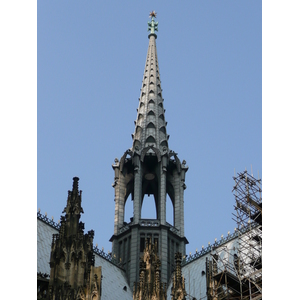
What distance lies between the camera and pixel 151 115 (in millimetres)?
61438

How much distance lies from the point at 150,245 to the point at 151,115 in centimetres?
2309

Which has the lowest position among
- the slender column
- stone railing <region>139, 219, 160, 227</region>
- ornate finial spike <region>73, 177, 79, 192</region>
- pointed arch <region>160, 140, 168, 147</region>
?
ornate finial spike <region>73, 177, 79, 192</region>

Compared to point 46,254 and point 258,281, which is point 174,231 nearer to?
point 46,254

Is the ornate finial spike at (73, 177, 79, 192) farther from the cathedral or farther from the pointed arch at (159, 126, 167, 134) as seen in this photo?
the pointed arch at (159, 126, 167, 134)

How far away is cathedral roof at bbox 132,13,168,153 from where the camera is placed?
59500 mm

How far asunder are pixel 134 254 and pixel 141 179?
6493mm

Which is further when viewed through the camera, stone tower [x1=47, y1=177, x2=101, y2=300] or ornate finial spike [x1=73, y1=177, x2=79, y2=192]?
ornate finial spike [x1=73, y1=177, x2=79, y2=192]

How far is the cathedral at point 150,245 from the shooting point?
3781cm

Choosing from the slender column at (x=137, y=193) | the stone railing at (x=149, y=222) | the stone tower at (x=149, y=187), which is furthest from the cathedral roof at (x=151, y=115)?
the stone railing at (x=149, y=222)

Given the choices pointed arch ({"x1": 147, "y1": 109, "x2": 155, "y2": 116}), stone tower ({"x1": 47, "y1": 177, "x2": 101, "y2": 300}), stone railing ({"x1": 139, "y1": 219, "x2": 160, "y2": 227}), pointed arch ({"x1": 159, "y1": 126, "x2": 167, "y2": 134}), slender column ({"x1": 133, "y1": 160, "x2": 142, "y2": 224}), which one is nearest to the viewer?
stone tower ({"x1": 47, "y1": 177, "x2": 101, "y2": 300})

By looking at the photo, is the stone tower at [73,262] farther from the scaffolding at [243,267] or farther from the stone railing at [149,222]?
the stone railing at [149,222]

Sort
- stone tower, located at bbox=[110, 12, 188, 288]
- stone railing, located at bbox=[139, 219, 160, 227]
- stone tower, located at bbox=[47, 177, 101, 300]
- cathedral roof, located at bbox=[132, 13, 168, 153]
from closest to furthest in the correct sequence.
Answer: stone tower, located at bbox=[47, 177, 101, 300]
stone tower, located at bbox=[110, 12, 188, 288]
stone railing, located at bbox=[139, 219, 160, 227]
cathedral roof, located at bbox=[132, 13, 168, 153]

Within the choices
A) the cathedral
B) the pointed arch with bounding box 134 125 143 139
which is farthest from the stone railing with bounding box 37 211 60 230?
the pointed arch with bounding box 134 125 143 139

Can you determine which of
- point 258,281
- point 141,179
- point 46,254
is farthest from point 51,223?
point 258,281
